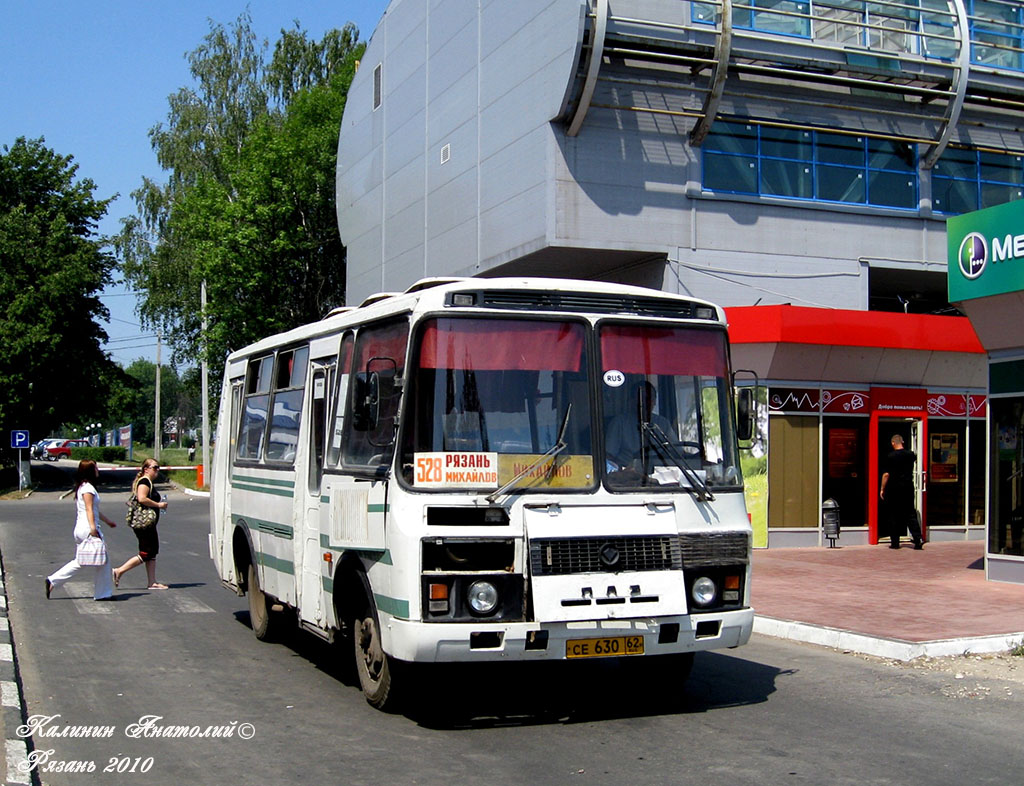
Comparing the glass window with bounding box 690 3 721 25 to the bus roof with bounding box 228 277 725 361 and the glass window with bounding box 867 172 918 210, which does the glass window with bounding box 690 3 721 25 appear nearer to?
the glass window with bounding box 867 172 918 210

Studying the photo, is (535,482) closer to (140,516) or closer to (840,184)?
(140,516)

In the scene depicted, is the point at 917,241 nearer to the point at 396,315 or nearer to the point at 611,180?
the point at 611,180

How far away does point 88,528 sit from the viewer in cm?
1364

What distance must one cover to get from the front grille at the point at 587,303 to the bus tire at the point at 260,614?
4699 millimetres

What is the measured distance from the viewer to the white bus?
7008mm

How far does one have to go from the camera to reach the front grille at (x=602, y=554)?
707cm

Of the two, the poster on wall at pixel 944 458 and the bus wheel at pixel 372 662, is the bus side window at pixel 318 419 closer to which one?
the bus wheel at pixel 372 662

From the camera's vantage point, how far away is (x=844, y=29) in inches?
1020

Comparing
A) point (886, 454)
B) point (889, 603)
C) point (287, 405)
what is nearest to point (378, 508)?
point (287, 405)

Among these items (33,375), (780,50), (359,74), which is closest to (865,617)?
(780,50)

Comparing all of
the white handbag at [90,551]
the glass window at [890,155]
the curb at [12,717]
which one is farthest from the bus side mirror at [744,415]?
the glass window at [890,155]

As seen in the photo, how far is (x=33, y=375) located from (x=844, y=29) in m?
35.1

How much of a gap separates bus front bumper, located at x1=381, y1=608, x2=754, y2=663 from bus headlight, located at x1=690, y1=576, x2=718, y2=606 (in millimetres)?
151

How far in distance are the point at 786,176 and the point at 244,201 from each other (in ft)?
82.8
